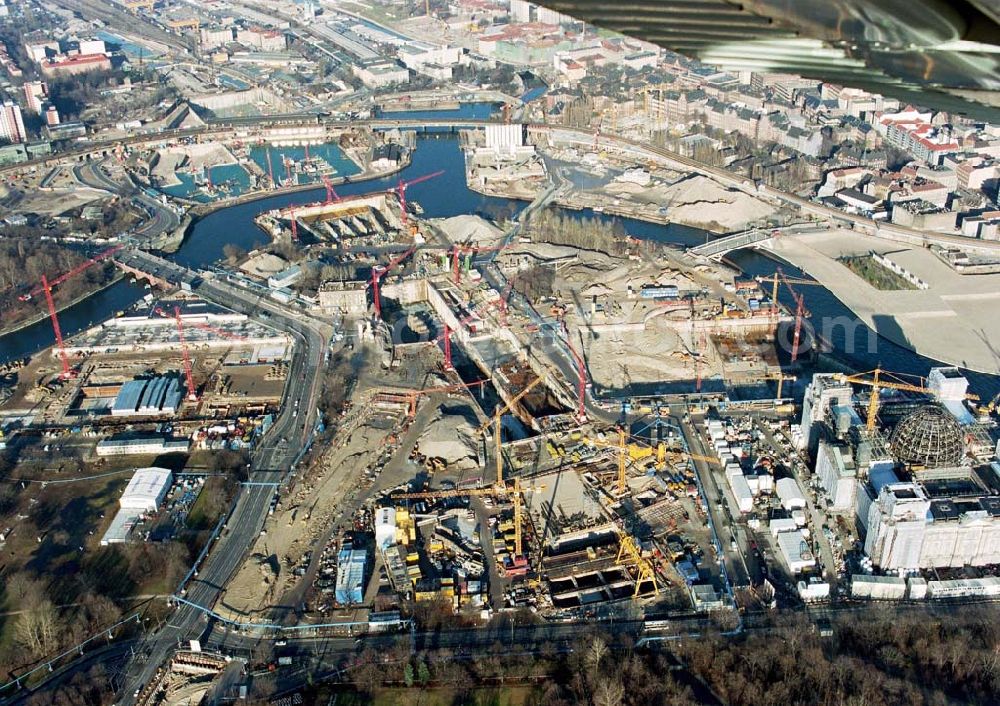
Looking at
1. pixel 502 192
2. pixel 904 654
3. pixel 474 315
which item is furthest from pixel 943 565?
pixel 502 192

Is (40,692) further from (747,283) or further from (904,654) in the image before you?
(747,283)

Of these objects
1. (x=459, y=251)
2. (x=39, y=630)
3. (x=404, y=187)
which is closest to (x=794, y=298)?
(x=459, y=251)

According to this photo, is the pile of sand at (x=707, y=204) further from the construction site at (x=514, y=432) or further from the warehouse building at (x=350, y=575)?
the warehouse building at (x=350, y=575)

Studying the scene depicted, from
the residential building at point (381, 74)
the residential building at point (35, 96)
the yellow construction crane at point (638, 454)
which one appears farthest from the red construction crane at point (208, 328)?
the residential building at point (381, 74)

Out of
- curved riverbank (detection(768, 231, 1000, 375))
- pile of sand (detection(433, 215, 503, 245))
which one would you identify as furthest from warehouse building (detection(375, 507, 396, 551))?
pile of sand (detection(433, 215, 503, 245))

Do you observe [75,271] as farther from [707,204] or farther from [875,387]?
[875,387]
